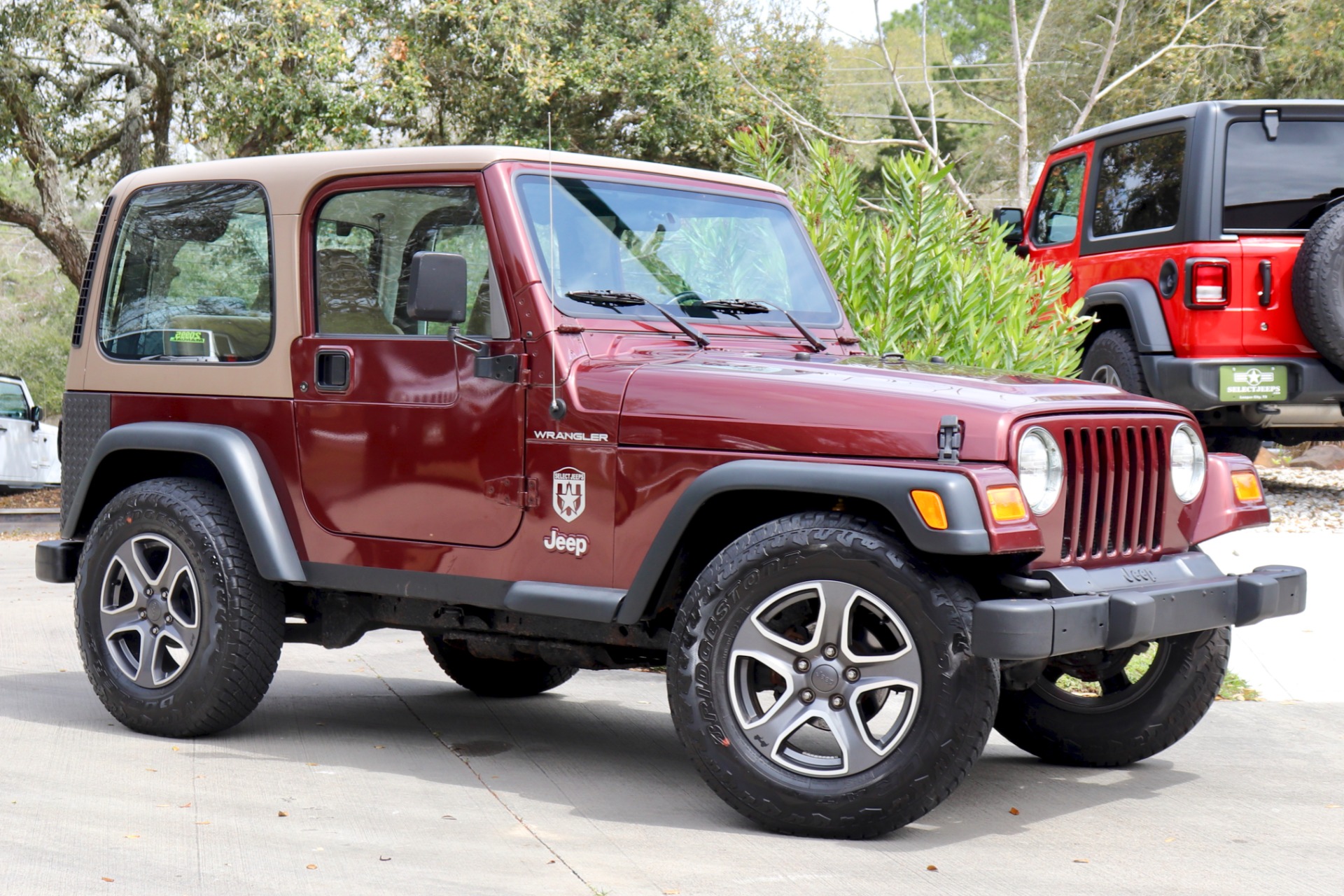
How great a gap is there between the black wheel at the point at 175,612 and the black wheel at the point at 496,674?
118cm

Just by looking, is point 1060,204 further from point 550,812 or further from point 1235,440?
point 550,812

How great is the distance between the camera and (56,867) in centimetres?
393

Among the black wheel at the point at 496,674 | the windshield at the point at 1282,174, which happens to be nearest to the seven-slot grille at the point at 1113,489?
the black wheel at the point at 496,674

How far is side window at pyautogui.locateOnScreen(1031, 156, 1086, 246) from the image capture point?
1130cm

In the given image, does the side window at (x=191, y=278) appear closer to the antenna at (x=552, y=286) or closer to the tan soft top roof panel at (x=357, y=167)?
the tan soft top roof panel at (x=357, y=167)

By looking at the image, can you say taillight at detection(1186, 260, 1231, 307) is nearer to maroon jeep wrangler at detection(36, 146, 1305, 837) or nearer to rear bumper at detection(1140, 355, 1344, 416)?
rear bumper at detection(1140, 355, 1344, 416)

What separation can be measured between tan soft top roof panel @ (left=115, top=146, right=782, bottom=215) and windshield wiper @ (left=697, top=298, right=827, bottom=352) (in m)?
0.49

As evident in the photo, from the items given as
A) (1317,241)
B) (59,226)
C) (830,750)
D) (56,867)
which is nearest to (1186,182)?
(1317,241)

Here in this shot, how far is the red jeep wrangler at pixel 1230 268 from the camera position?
373 inches

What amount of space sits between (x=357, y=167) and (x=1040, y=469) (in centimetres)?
257

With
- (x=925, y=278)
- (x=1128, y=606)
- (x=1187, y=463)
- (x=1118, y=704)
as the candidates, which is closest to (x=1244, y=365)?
(x=925, y=278)

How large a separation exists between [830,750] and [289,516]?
2031 mm

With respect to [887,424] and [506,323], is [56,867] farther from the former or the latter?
[887,424]

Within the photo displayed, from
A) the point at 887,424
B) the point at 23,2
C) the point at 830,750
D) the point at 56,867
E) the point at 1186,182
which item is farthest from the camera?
the point at 23,2
